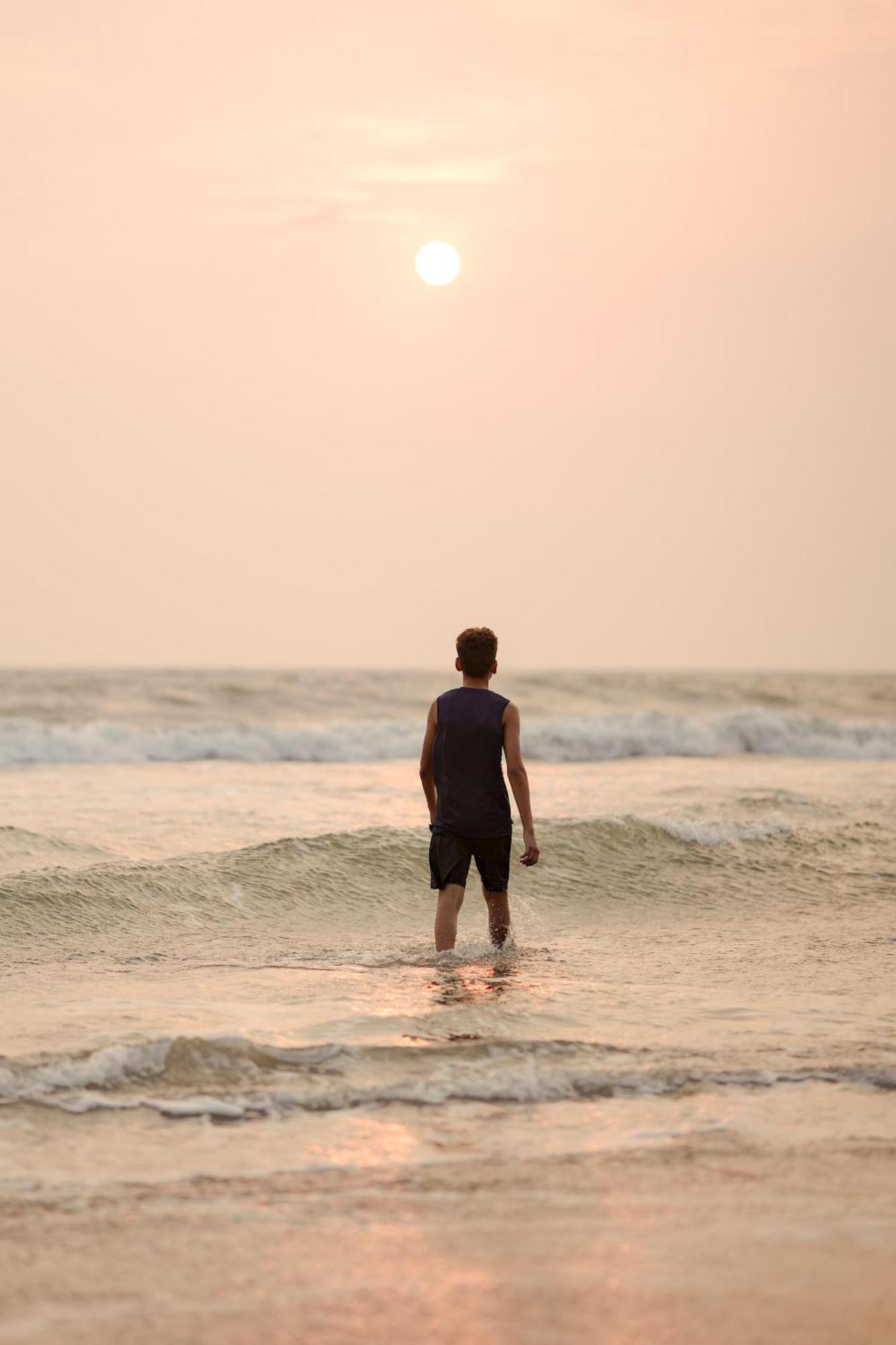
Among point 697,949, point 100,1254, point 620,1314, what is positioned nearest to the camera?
point 620,1314

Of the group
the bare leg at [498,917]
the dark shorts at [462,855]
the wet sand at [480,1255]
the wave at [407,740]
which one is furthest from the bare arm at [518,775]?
the wave at [407,740]

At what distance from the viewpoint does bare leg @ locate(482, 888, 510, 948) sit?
23.7 ft

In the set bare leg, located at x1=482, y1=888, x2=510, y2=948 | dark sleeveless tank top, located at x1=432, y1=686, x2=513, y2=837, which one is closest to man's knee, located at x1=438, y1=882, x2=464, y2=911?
bare leg, located at x1=482, y1=888, x2=510, y2=948

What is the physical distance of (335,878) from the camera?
10211mm

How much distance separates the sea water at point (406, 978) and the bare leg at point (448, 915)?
0.12 metres

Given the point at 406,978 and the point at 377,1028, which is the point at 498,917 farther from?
the point at 377,1028

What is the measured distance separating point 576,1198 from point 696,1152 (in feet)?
1.82

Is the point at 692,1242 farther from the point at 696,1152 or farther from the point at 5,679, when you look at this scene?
the point at 5,679

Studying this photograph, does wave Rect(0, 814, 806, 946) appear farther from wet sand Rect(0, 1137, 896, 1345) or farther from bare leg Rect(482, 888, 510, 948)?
wet sand Rect(0, 1137, 896, 1345)

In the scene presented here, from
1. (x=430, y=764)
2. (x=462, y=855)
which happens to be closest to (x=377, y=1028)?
(x=462, y=855)

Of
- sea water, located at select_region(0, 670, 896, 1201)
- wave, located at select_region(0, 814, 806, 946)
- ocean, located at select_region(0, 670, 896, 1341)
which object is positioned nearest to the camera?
ocean, located at select_region(0, 670, 896, 1341)

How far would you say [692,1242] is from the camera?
3.36m

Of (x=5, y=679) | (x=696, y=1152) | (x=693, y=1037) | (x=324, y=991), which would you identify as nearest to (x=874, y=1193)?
(x=696, y=1152)

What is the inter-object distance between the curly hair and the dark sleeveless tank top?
0.12 m
